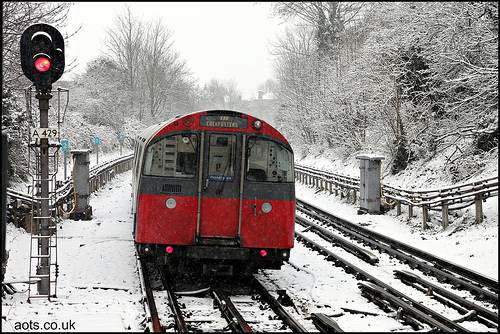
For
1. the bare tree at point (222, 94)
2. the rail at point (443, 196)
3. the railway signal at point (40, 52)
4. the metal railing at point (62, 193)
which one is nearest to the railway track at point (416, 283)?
the rail at point (443, 196)

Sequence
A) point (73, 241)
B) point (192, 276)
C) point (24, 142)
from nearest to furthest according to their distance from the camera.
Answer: point (192, 276), point (73, 241), point (24, 142)

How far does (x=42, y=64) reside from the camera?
7.48 metres

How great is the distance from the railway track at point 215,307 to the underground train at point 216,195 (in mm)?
408

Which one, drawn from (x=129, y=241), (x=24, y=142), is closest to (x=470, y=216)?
(x=129, y=241)

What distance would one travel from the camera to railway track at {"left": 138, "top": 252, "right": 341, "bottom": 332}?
6539mm

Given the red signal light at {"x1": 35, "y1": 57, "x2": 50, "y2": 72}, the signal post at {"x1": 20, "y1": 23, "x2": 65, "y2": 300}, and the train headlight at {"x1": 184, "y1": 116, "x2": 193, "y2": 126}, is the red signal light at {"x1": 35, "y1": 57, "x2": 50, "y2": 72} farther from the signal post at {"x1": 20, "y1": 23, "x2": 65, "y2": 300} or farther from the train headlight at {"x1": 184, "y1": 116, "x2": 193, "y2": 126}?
the train headlight at {"x1": 184, "y1": 116, "x2": 193, "y2": 126}

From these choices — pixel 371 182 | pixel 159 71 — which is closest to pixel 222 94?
pixel 159 71

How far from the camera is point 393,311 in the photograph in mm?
7371

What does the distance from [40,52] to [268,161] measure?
152 inches

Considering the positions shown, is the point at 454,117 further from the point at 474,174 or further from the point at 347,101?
the point at 347,101

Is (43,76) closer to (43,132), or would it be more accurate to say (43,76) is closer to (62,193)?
(43,132)

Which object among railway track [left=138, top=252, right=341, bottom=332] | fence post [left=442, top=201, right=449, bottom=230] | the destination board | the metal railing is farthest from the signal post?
fence post [left=442, top=201, right=449, bottom=230]

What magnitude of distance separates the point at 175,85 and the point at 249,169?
181 ft

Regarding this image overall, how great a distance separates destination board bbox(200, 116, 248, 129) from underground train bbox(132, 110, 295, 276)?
16 millimetres
